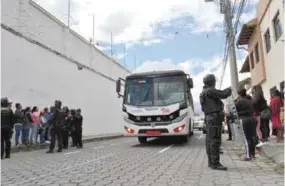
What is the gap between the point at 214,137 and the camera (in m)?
7.09

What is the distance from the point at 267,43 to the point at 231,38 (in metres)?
2.59

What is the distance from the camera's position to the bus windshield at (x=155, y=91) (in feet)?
45.6

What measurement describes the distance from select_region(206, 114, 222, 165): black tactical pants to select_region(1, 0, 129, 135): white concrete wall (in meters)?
10.1

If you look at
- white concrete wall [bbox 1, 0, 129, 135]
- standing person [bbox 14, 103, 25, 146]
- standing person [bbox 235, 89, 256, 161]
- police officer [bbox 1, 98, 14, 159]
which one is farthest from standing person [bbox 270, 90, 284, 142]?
white concrete wall [bbox 1, 0, 129, 135]

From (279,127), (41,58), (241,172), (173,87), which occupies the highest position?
(41,58)

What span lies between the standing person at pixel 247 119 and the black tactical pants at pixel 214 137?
4.47ft

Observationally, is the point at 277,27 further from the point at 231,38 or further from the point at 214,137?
the point at 214,137

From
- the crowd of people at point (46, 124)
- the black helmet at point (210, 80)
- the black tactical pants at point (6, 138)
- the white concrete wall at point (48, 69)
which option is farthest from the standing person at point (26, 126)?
the black helmet at point (210, 80)

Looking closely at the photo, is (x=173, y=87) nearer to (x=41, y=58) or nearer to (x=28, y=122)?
(x=28, y=122)

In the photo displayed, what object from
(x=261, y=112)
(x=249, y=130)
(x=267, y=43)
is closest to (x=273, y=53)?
(x=267, y=43)

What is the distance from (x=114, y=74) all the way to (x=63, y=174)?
27807mm

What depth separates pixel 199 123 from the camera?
34.5 m

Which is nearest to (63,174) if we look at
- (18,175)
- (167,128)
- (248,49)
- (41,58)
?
(18,175)

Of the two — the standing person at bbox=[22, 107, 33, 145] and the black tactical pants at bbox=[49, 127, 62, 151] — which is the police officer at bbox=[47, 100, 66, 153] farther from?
the standing person at bbox=[22, 107, 33, 145]
